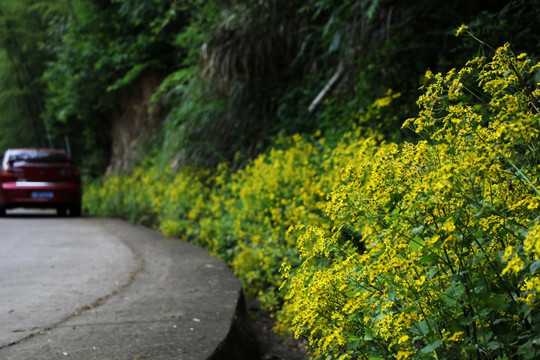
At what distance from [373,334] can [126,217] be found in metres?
10.4

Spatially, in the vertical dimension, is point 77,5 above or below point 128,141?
above

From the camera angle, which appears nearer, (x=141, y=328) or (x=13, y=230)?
(x=141, y=328)

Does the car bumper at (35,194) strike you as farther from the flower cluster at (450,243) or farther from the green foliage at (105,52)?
the flower cluster at (450,243)

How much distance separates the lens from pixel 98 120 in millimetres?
20859

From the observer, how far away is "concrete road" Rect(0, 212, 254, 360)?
299 centimetres

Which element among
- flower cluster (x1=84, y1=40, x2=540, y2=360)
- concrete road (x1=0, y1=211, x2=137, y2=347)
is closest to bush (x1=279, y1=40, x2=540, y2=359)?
flower cluster (x1=84, y1=40, x2=540, y2=360)

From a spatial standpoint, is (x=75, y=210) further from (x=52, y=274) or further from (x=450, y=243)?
(x=450, y=243)

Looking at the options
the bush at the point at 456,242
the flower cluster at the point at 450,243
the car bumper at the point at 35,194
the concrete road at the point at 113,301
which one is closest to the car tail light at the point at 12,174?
the car bumper at the point at 35,194

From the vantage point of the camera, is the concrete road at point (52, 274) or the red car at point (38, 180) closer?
the concrete road at point (52, 274)

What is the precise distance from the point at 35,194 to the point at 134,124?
6.24 meters

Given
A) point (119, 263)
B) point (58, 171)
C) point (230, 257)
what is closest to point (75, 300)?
point (119, 263)

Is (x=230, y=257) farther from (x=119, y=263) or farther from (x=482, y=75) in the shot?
(x=482, y=75)

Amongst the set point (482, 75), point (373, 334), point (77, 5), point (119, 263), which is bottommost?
point (119, 263)

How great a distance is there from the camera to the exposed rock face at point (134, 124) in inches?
629
